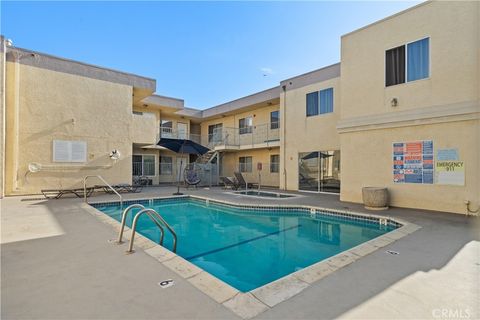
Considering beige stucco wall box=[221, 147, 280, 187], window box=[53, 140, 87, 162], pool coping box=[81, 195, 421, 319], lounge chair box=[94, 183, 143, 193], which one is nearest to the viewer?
pool coping box=[81, 195, 421, 319]

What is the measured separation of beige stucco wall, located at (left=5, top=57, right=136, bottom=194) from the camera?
10609 millimetres

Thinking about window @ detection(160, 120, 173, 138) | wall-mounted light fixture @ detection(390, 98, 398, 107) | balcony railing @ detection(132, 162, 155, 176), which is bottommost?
balcony railing @ detection(132, 162, 155, 176)

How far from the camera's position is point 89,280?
3039 millimetres

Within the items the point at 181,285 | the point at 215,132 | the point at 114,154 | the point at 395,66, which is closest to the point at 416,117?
the point at 395,66

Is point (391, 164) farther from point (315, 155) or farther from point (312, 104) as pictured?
point (312, 104)

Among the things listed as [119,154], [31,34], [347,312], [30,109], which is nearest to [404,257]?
[347,312]

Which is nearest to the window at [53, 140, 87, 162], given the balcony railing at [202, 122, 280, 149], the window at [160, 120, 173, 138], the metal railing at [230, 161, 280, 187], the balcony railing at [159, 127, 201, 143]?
the balcony railing at [159, 127, 201, 143]

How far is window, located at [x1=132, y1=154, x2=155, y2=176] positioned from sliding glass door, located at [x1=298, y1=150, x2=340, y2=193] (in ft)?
37.2

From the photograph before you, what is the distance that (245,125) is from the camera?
19469mm

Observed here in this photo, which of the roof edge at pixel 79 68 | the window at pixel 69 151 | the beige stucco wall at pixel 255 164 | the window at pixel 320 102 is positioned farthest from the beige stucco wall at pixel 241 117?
the window at pixel 69 151

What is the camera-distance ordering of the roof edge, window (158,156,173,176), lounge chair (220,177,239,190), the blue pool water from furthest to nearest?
window (158,156,173,176) < lounge chair (220,177,239,190) < the roof edge < the blue pool water

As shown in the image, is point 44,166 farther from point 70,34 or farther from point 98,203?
point 70,34

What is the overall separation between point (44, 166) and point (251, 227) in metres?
10.4

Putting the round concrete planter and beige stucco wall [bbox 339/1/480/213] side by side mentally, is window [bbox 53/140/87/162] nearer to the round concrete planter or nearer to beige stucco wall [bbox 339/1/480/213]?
beige stucco wall [bbox 339/1/480/213]
